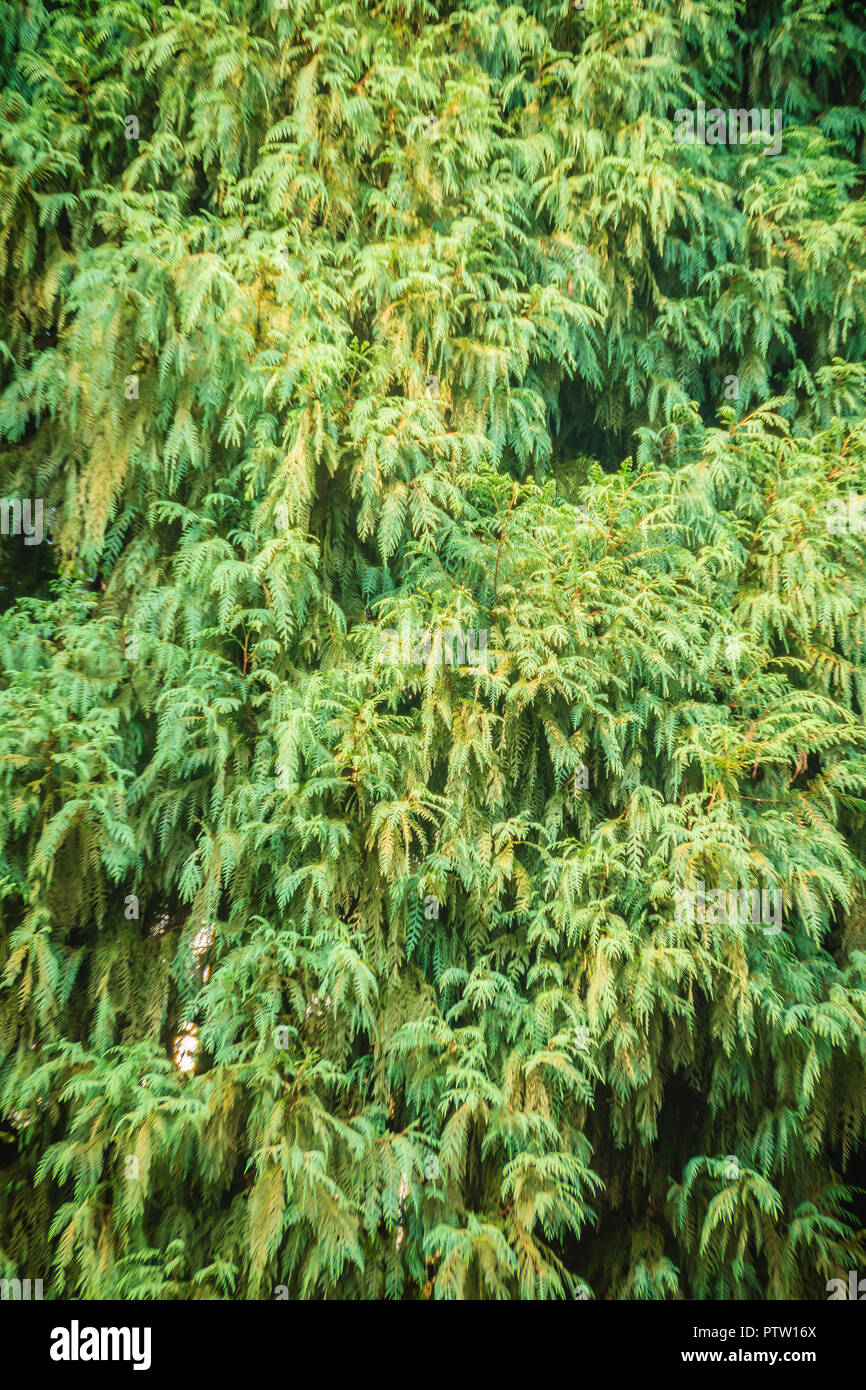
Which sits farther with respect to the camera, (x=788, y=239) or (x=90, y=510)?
(x=788, y=239)

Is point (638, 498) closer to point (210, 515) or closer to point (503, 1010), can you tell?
point (210, 515)

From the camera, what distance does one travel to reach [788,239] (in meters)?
4.66

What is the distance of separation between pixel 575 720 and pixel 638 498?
3.92 ft

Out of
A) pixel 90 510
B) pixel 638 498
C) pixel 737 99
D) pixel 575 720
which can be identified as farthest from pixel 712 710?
pixel 737 99

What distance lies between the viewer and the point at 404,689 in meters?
3.86

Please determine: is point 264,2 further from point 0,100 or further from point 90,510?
point 90,510

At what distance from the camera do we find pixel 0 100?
3.93m

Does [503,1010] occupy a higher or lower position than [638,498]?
lower

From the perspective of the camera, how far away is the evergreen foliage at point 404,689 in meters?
3.38

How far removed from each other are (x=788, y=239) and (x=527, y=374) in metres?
1.81

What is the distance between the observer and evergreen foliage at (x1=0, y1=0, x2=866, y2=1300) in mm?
3379
